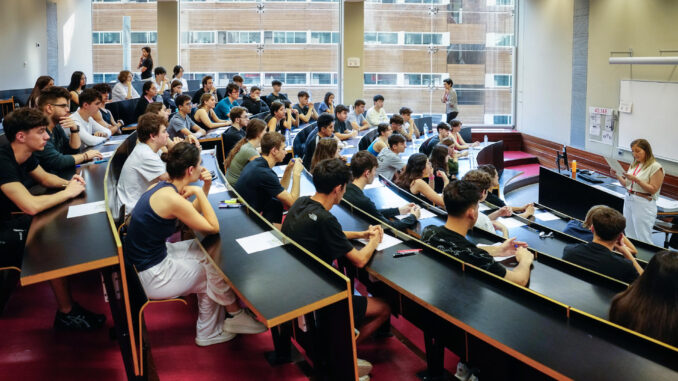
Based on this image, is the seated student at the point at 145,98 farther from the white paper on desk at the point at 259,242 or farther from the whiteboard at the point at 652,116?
the whiteboard at the point at 652,116

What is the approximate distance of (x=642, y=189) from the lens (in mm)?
7145

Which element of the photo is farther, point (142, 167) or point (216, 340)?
point (142, 167)

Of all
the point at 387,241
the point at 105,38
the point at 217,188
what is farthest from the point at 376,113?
the point at 387,241

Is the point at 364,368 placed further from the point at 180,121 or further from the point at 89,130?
the point at 180,121

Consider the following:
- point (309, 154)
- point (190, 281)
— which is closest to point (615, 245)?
point (190, 281)

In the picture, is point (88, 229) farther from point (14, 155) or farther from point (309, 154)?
point (309, 154)

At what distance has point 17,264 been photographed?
366 centimetres

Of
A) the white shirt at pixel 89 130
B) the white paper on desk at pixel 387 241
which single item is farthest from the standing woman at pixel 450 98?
the white paper on desk at pixel 387 241

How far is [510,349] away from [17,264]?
2.96 meters

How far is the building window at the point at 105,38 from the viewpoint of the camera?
14125mm

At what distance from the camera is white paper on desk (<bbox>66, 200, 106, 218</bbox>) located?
12.2 feet

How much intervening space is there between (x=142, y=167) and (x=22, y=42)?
7495 mm

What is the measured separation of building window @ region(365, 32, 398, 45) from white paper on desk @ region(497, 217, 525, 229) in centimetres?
1013

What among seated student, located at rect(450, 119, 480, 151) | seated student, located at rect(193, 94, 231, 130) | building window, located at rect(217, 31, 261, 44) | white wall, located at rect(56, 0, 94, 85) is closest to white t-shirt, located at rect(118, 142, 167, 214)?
seated student, located at rect(193, 94, 231, 130)
